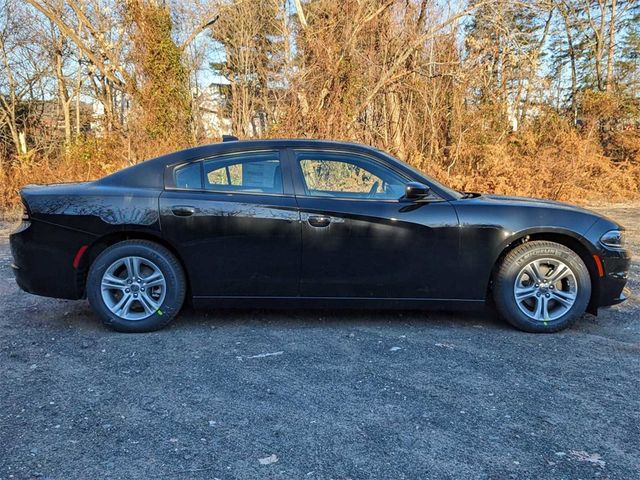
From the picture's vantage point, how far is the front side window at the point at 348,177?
13.0 feet

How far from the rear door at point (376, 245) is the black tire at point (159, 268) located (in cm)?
104

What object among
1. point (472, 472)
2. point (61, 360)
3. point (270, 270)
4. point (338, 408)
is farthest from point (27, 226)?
point (472, 472)

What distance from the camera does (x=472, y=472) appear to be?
7.00ft

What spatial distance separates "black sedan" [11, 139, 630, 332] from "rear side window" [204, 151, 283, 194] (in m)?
0.02

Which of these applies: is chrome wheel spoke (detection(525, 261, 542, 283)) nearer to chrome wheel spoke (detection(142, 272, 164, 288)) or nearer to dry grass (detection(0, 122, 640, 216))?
chrome wheel spoke (detection(142, 272, 164, 288))

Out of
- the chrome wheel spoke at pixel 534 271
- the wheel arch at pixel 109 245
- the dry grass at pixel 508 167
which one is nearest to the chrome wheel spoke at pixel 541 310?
the chrome wheel spoke at pixel 534 271

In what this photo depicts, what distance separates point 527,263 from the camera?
3.91 metres

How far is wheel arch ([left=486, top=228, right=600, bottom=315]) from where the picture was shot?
3.91m

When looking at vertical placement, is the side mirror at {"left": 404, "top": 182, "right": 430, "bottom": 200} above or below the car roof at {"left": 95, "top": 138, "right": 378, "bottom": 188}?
below

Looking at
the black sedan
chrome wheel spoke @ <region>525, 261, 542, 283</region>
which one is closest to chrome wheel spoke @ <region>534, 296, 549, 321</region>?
the black sedan

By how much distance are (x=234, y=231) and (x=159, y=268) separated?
0.67m

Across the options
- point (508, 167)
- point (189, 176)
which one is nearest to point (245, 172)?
point (189, 176)

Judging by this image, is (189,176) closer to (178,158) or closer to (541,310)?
(178,158)

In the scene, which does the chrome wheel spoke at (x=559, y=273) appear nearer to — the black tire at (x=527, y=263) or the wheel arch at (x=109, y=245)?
the black tire at (x=527, y=263)
